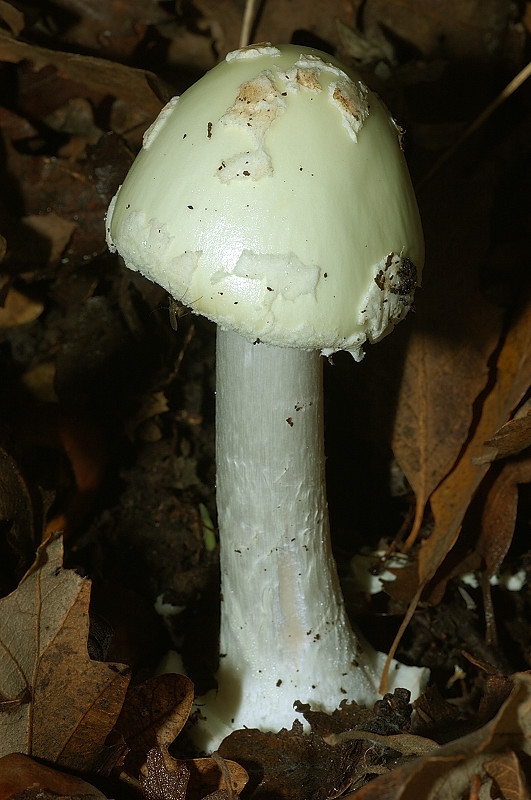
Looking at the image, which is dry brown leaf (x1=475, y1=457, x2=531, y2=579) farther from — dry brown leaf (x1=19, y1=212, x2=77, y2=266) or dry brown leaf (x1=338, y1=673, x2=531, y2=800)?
dry brown leaf (x1=19, y1=212, x2=77, y2=266)

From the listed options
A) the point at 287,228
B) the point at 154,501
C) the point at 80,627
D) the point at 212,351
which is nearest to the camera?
the point at 287,228

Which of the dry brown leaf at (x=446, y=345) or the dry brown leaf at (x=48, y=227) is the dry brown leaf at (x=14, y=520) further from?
the dry brown leaf at (x=446, y=345)

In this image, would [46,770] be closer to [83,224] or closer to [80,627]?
[80,627]

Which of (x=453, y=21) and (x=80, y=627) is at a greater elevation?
(x=453, y=21)

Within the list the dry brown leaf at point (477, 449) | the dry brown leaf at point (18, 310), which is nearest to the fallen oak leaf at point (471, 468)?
the dry brown leaf at point (477, 449)

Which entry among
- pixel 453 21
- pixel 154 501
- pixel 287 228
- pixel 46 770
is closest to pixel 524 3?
pixel 453 21

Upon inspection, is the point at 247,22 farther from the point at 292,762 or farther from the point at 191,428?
the point at 292,762

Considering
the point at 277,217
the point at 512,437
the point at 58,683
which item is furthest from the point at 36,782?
the point at 512,437
